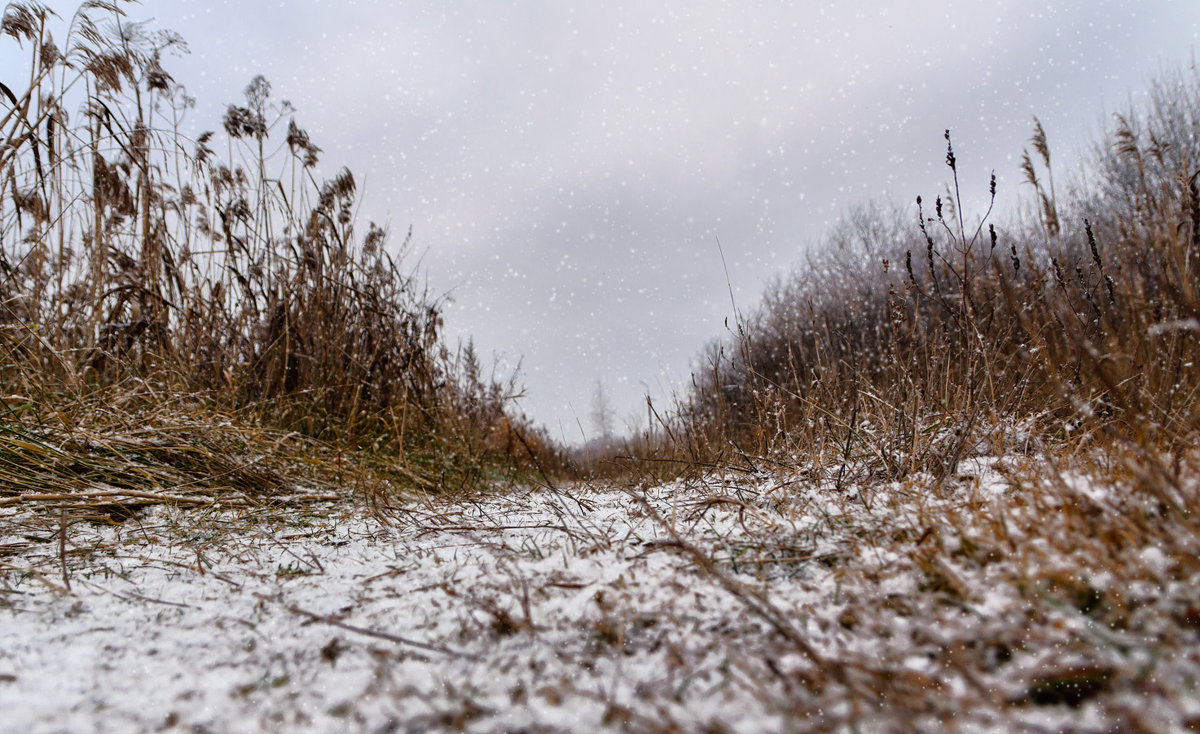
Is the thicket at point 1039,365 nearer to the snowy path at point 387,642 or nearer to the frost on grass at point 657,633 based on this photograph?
the frost on grass at point 657,633

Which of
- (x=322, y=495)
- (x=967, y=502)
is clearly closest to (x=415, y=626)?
(x=967, y=502)

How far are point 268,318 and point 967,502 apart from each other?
3803 mm

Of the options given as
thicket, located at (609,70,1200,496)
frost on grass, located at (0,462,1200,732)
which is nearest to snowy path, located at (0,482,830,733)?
frost on grass, located at (0,462,1200,732)

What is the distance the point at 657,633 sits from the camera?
94 centimetres

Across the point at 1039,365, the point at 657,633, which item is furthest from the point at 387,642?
the point at 1039,365

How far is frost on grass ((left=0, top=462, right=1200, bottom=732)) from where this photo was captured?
711mm

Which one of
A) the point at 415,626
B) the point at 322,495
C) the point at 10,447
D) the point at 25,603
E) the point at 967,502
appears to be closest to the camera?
the point at 415,626

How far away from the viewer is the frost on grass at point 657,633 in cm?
71

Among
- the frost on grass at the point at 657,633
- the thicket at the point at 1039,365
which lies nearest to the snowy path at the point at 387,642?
the frost on grass at the point at 657,633

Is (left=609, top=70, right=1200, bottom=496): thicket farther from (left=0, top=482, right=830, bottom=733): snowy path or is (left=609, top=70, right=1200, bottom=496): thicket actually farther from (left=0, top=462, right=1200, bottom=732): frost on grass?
(left=0, top=482, right=830, bottom=733): snowy path

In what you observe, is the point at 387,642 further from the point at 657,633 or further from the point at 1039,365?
the point at 1039,365

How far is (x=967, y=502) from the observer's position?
1334mm

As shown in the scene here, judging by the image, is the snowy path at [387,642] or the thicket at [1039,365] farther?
the thicket at [1039,365]

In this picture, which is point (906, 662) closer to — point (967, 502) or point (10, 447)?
point (967, 502)
